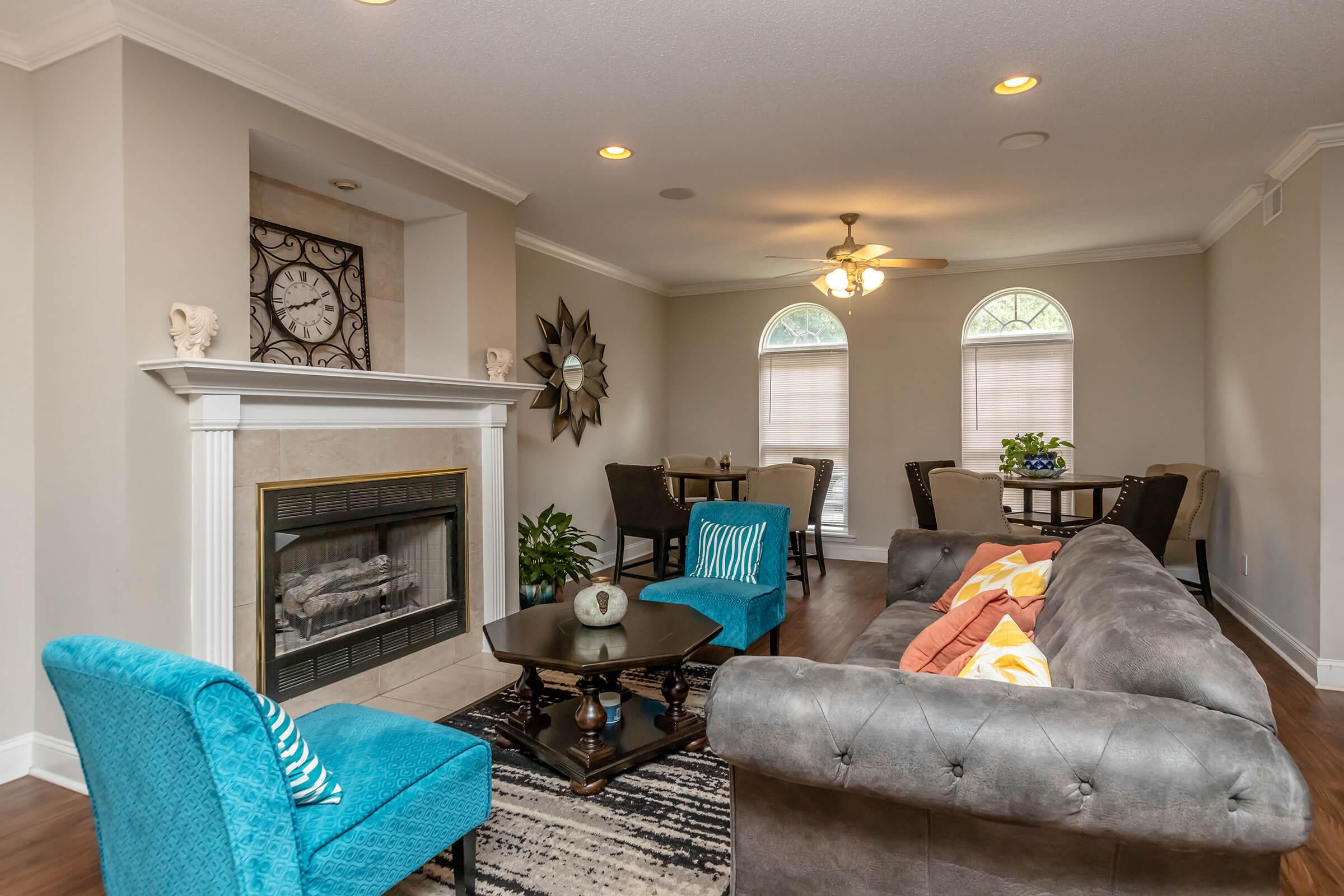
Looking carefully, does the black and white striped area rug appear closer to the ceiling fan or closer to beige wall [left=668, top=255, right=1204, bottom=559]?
the ceiling fan

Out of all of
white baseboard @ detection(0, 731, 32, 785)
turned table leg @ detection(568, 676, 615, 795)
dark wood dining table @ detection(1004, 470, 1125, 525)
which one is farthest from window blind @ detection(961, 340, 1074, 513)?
white baseboard @ detection(0, 731, 32, 785)

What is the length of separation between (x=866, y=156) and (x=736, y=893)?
11.2 ft

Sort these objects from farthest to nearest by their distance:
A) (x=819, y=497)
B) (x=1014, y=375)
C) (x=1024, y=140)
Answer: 1. (x=1014, y=375)
2. (x=819, y=497)
3. (x=1024, y=140)

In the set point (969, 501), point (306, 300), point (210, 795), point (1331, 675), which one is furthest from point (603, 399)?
point (210, 795)

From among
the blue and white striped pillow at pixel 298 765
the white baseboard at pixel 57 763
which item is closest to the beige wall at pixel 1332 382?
the blue and white striped pillow at pixel 298 765

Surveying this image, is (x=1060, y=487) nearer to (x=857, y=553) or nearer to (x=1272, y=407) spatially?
(x=1272, y=407)

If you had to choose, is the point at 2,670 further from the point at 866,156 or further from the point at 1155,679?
the point at 866,156

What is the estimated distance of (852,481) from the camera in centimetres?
703

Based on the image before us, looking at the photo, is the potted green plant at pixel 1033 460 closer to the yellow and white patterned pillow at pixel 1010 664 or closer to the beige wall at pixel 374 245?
the yellow and white patterned pillow at pixel 1010 664

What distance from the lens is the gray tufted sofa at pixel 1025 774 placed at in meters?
1.27

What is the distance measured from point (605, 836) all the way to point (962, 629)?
48.8 inches

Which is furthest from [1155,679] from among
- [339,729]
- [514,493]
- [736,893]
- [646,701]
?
[514,493]

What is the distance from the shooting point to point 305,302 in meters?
3.61

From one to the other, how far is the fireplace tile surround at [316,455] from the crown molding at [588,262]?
150 cm
